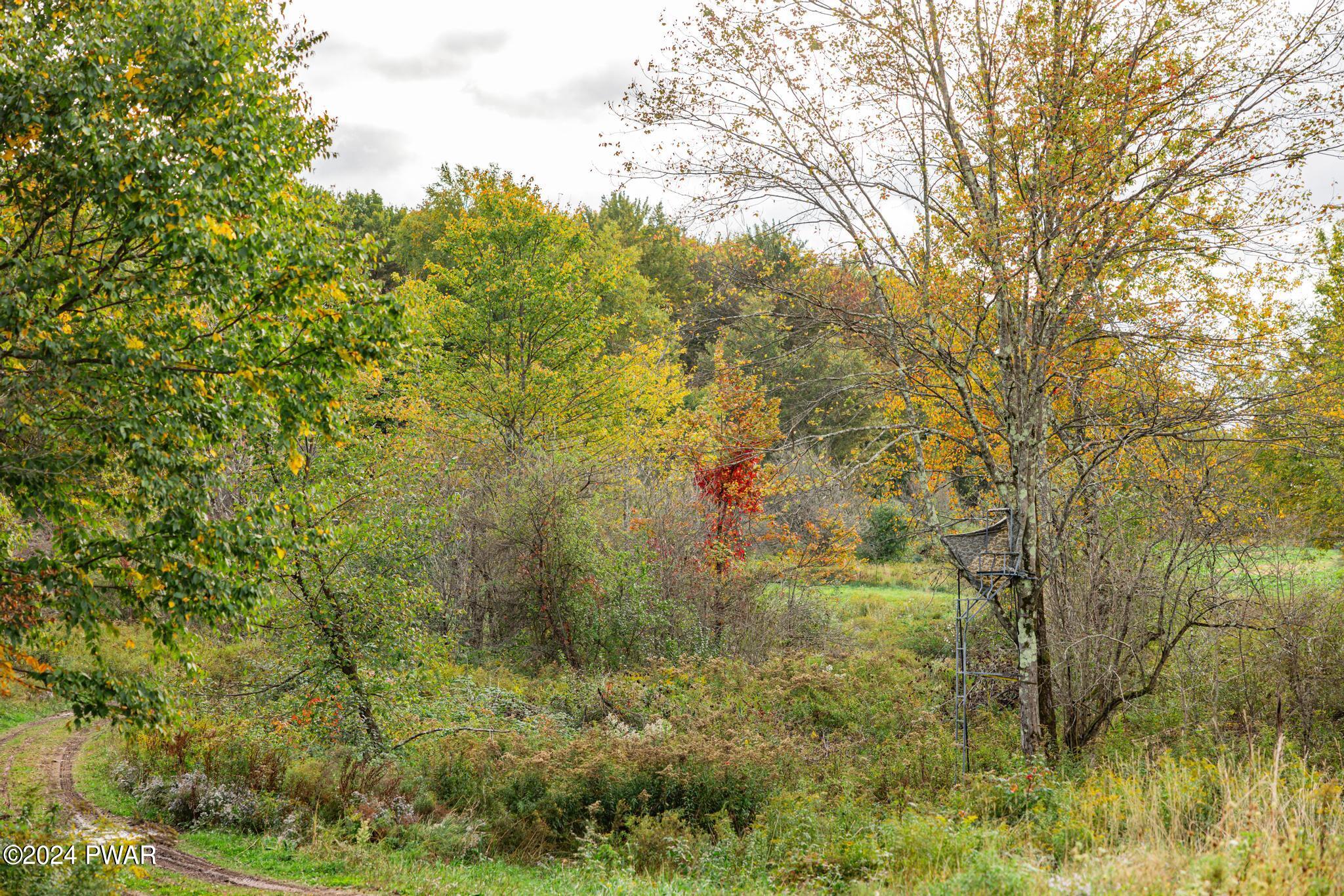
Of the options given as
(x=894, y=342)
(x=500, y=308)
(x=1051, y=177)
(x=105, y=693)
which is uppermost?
(x=500, y=308)

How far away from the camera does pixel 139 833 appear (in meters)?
8.73

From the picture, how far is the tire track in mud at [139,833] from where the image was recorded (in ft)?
25.7

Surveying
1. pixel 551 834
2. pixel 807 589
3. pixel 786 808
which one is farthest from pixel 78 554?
pixel 807 589

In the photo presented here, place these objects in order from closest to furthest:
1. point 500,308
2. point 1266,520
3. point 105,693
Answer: point 105,693 < point 1266,520 < point 500,308

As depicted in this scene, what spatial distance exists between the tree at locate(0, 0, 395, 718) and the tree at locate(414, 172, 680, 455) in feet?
47.1

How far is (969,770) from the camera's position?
33.6 ft

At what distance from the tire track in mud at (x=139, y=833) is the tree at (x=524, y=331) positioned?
1133 cm

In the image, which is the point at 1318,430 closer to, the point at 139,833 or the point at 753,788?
the point at 753,788

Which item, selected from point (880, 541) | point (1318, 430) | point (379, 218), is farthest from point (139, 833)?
point (379, 218)

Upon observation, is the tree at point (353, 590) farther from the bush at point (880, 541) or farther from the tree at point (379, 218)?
the tree at point (379, 218)

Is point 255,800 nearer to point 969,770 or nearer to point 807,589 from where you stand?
point 969,770

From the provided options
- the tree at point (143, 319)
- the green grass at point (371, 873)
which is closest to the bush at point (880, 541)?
the green grass at point (371, 873)

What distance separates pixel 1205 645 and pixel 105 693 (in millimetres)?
12370

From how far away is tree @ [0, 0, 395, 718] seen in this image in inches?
237
